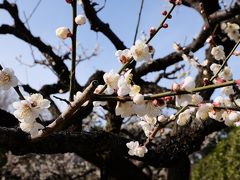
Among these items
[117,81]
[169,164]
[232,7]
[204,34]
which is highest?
[204,34]

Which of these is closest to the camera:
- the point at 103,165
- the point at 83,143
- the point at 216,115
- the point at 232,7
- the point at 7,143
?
the point at 216,115

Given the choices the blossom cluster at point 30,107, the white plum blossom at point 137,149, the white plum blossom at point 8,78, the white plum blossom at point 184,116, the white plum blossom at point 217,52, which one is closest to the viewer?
the blossom cluster at point 30,107

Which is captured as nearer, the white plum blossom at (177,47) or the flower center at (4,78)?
the flower center at (4,78)

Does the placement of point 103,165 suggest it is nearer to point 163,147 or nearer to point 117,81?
point 163,147

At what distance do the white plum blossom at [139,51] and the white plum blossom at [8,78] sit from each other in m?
0.55

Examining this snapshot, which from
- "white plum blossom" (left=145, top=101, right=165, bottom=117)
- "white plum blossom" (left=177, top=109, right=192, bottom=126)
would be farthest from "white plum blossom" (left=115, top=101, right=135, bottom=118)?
"white plum blossom" (left=177, top=109, right=192, bottom=126)

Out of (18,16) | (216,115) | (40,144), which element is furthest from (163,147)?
(18,16)

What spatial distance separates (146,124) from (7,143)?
825mm

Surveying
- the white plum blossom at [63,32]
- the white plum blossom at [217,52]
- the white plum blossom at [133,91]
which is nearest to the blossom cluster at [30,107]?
the white plum blossom at [63,32]

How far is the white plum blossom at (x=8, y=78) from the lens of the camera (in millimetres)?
1951

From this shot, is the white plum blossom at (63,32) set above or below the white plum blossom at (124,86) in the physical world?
above

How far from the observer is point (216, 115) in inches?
84.4

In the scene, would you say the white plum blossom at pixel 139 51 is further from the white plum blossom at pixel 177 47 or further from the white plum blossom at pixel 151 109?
the white plum blossom at pixel 177 47

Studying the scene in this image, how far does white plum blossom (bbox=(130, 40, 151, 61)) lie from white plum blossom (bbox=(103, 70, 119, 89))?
166 mm
